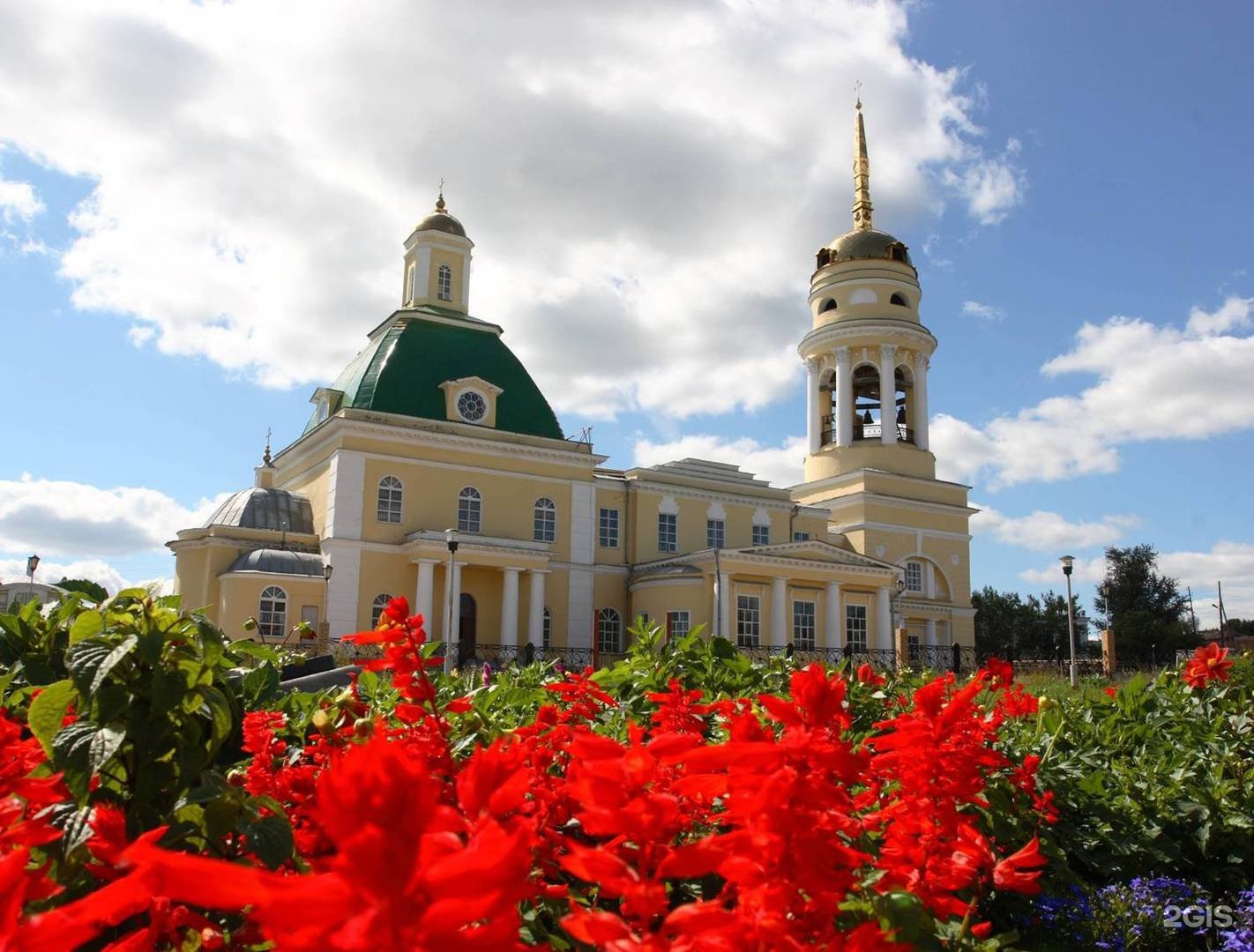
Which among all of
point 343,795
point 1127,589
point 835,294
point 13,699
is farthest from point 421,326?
point 1127,589

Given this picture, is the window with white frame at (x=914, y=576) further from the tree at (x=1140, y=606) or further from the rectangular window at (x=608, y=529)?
the tree at (x=1140, y=606)

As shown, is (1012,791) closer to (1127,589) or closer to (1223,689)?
(1223,689)

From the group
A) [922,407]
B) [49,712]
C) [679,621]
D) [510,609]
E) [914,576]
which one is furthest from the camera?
[922,407]

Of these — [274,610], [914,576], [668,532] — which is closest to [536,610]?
[668,532]

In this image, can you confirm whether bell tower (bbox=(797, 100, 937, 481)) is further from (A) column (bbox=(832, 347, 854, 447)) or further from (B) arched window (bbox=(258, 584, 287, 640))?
(B) arched window (bbox=(258, 584, 287, 640))

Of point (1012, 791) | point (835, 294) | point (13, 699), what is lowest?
point (1012, 791)

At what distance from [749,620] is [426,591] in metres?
9.97

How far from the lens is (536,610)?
29484mm

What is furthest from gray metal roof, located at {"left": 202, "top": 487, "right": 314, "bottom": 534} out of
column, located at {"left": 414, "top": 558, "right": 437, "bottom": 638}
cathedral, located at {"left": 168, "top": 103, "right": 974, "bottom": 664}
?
column, located at {"left": 414, "top": 558, "right": 437, "bottom": 638}

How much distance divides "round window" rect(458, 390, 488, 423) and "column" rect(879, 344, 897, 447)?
50.0 feet

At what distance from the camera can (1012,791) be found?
3.18m

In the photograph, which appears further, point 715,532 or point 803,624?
point 715,532

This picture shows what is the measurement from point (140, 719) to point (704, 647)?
370 cm

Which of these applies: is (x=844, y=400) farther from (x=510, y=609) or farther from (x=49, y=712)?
(x=49, y=712)
